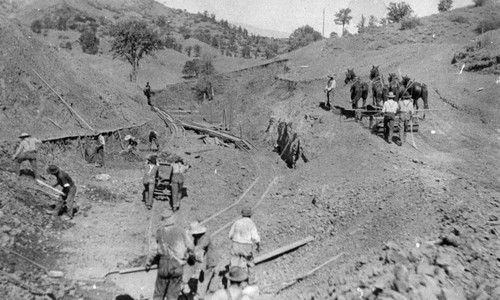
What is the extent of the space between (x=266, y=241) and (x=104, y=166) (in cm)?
748

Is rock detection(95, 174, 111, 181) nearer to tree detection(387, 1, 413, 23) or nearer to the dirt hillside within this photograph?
the dirt hillside

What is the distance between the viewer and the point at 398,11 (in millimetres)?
48531

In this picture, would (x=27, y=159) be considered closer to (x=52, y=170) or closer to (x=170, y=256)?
(x=52, y=170)

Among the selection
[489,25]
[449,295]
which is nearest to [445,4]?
[489,25]

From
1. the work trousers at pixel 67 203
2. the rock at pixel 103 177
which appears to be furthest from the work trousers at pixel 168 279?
the rock at pixel 103 177

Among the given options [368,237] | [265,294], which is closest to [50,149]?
[265,294]

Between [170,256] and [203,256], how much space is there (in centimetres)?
115

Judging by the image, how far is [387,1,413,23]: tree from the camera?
4806 centimetres

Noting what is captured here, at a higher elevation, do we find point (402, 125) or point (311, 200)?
point (402, 125)

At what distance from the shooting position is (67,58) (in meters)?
21.6

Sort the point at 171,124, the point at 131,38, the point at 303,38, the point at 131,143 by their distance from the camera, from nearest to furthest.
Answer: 1. the point at 131,143
2. the point at 171,124
3. the point at 131,38
4. the point at 303,38

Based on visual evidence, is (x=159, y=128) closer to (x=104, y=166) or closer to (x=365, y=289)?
(x=104, y=166)

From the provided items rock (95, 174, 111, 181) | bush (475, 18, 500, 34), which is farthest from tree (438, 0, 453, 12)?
rock (95, 174, 111, 181)

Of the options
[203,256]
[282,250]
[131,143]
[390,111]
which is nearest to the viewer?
[203,256]
